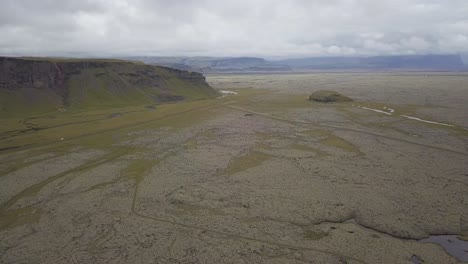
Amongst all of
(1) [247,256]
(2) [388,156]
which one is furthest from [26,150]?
(2) [388,156]

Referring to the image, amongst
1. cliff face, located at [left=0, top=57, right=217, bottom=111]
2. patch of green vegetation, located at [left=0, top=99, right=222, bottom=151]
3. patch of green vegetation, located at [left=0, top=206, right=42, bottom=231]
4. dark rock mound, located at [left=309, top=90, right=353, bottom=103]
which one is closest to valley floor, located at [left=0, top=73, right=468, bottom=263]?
patch of green vegetation, located at [left=0, top=206, right=42, bottom=231]

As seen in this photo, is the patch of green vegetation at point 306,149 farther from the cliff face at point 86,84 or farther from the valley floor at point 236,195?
the cliff face at point 86,84

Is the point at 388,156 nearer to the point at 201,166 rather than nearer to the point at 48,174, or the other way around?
the point at 201,166

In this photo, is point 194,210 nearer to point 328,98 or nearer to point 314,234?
point 314,234

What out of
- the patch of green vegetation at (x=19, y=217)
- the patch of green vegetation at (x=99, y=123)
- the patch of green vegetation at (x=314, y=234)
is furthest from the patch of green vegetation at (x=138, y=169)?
the patch of green vegetation at (x=314, y=234)

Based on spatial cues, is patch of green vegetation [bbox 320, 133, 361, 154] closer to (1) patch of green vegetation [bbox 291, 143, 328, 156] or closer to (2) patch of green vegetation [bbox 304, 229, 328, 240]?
(1) patch of green vegetation [bbox 291, 143, 328, 156]

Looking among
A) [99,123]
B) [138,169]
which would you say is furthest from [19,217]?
[99,123]
